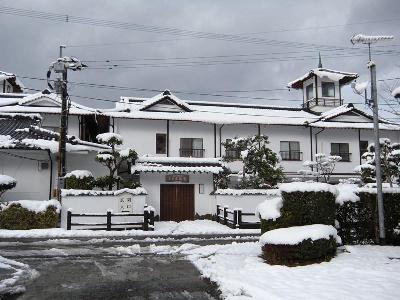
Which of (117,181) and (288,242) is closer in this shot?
(288,242)

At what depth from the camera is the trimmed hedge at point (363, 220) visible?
12164 millimetres

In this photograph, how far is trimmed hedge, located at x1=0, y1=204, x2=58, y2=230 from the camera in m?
18.0

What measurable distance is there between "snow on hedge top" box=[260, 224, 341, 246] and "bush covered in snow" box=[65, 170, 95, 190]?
42.9 ft

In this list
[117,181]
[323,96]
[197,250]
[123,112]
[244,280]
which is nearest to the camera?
[244,280]

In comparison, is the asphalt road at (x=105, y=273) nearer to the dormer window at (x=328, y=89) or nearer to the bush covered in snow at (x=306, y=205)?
the bush covered in snow at (x=306, y=205)

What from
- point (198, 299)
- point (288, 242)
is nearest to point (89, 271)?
point (198, 299)

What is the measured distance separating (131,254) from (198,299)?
5.51 meters

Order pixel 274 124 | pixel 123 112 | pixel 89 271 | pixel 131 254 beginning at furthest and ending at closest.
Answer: pixel 274 124, pixel 123 112, pixel 131 254, pixel 89 271

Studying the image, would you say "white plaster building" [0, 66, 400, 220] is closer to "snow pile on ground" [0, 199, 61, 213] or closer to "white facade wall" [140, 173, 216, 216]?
"white facade wall" [140, 173, 216, 216]

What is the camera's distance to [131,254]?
39.7 ft

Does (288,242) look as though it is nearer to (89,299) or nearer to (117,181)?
(89,299)

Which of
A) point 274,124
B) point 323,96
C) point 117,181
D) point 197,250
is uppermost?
point 323,96

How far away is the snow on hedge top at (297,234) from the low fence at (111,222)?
975 centimetres

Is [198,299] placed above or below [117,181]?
below
